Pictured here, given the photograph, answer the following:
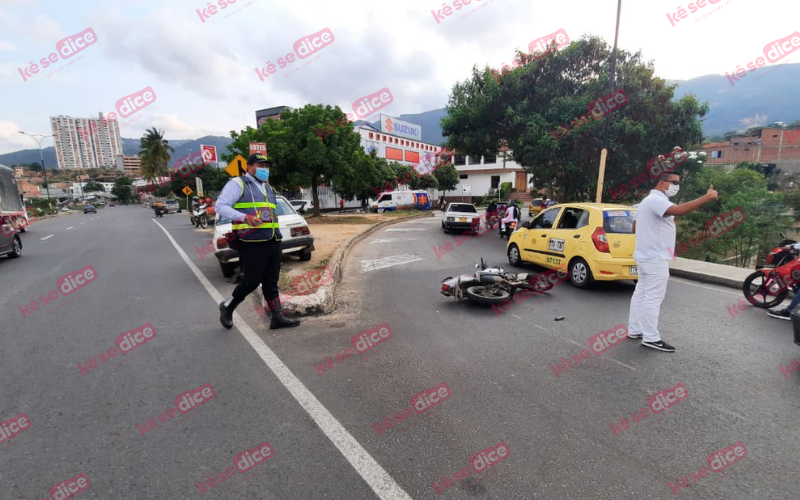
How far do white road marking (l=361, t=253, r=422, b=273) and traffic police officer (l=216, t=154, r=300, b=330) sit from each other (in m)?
3.96

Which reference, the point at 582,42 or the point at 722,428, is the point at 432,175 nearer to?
the point at 582,42

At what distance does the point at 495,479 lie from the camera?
224 cm

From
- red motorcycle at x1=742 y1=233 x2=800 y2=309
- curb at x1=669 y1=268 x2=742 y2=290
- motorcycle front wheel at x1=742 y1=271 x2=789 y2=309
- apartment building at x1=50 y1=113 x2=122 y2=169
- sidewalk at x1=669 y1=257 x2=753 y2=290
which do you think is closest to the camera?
red motorcycle at x1=742 y1=233 x2=800 y2=309

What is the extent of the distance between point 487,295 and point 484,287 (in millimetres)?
132

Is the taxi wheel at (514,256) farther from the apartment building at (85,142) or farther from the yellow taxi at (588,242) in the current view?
the apartment building at (85,142)

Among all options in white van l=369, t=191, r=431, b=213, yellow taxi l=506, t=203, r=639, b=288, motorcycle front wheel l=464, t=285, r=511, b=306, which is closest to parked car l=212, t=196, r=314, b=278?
motorcycle front wheel l=464, t=285, r=511, b=306

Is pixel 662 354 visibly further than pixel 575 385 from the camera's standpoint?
Yes

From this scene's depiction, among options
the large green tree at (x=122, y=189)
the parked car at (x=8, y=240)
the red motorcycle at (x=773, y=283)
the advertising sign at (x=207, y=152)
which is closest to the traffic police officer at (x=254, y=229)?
the red motorcycle at (x=773, y=283)

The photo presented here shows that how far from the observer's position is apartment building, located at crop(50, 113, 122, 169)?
13025 cm

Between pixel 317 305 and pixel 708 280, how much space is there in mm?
7447

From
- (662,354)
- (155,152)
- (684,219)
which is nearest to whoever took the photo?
(662,354)

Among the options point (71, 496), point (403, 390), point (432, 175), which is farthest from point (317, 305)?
point (432, 175)

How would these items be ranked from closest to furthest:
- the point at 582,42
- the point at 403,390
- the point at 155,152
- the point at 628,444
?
the point at 628,444 < the point at 403,390 < the point at 582,42 < the point at 155,152

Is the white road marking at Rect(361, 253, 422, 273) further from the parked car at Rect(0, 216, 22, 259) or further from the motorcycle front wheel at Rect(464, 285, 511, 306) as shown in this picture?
the parked car at Rect(0, 216, 22, 259)
